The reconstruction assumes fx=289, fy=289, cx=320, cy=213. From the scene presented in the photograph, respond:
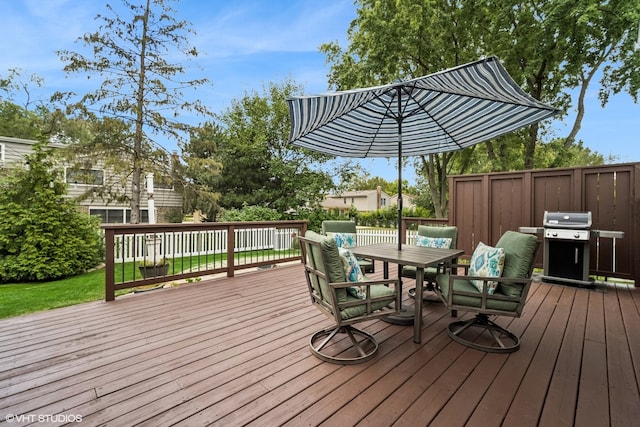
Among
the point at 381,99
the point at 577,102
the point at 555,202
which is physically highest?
the point at 577,102

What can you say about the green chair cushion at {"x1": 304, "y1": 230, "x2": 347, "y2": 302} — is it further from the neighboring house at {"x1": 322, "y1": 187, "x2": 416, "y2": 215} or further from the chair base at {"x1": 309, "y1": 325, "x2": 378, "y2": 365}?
the neighboring house at {"x1": 322, "y1": 187, "x2": 416, "y2": 215}

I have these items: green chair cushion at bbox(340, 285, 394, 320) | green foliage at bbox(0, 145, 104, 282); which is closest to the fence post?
green chair cushion at bbox(340, 285, 394, 320)

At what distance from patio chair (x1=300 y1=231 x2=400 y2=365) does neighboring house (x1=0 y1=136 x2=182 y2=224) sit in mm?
7685

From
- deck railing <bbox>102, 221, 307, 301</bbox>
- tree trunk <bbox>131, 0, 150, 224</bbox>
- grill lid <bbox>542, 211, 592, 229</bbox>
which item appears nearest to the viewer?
deck railing <bbox>102, 221, 307, 301</bbox>

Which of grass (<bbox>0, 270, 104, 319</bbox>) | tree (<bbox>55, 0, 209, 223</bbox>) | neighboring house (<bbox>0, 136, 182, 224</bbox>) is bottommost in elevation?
grass (<bbox>0, 270, 104, 319</bbox>)

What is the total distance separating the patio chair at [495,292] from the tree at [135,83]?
8.89m

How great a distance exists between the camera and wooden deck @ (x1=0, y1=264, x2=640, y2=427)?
1622 mm

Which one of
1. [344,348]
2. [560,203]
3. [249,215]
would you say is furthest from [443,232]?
[249,215]

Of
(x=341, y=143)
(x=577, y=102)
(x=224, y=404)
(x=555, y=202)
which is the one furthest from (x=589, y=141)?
(x=224, y=404)

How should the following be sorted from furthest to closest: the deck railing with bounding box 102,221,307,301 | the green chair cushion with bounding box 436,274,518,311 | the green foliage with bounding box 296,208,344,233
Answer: the green foliage with bounding box 296,208,344,233
the deck railing with bounding box 102,221,307,301
the green chair cushion with bounding box 436,274,518,311

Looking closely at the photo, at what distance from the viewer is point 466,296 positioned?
8.09ft

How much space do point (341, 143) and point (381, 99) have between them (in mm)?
940

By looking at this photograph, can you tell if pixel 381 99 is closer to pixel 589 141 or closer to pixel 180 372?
pixel 180 372

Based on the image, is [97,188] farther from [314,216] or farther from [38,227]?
[314,216]
